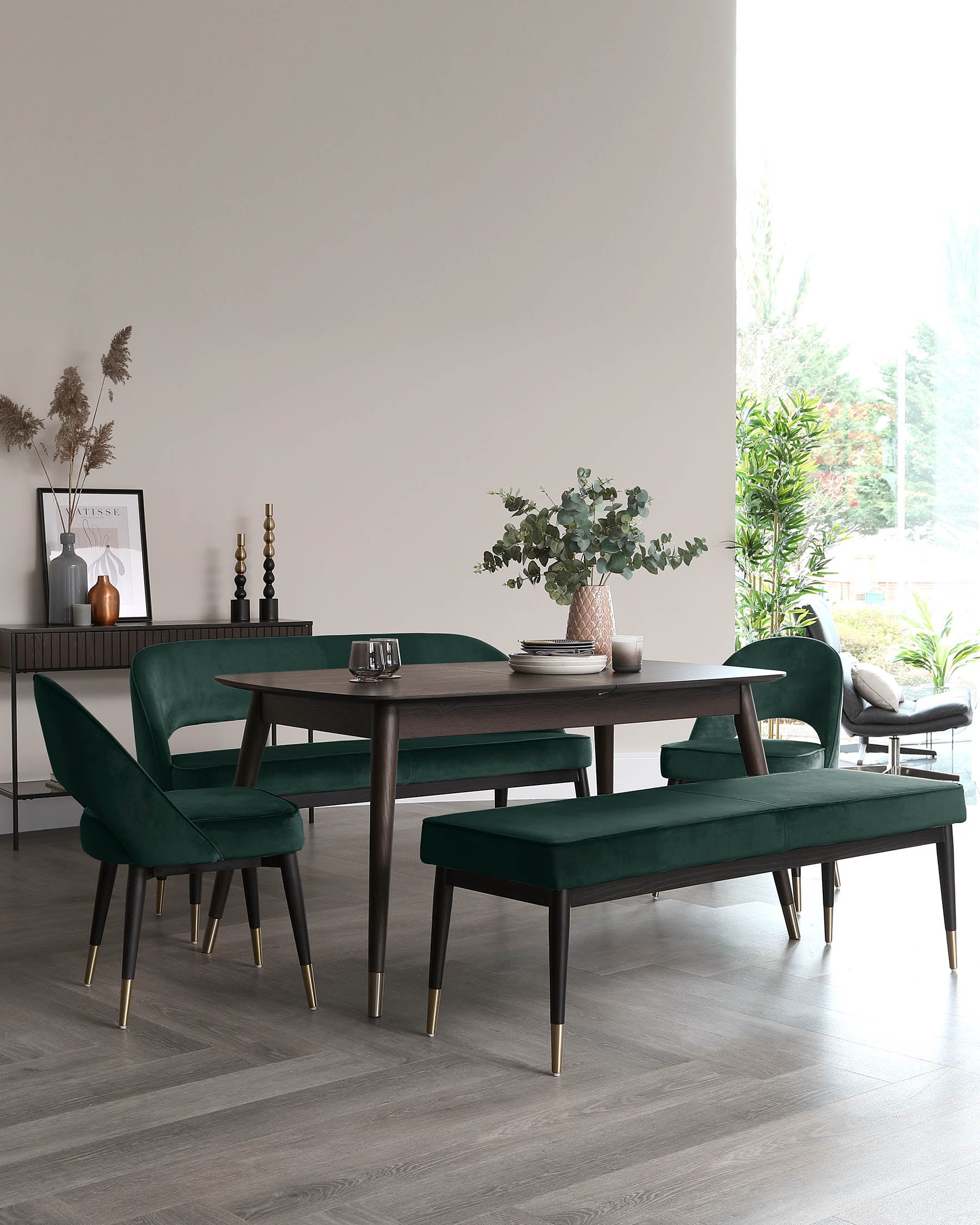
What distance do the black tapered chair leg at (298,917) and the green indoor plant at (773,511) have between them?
4087 millimetres

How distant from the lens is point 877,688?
19.9ft

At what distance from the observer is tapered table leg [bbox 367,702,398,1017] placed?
3.12 meters

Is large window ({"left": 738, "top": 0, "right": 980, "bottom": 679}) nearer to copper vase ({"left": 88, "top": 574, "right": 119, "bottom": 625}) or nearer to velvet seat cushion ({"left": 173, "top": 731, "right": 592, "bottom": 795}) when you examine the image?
velvet seat cushion ({"left": 173, "top": 731, "right": 592, "bottom": 795})

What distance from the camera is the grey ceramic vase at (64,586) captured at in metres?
5.24

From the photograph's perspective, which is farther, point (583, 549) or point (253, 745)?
point (583, 549)

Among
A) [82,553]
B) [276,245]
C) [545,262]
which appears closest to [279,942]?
[82,553]

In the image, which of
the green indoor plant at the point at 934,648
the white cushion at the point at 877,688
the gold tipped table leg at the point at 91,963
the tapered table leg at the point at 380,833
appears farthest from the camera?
the green indoor plant at the point at 934,648

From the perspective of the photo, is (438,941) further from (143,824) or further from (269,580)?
(269,580)

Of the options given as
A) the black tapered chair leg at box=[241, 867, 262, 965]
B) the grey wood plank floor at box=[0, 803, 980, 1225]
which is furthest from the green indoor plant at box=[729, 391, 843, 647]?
the black tapered chair leg at box=[241, 867, 262, 965]

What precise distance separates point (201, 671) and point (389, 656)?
106cm

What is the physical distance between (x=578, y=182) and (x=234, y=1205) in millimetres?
5081

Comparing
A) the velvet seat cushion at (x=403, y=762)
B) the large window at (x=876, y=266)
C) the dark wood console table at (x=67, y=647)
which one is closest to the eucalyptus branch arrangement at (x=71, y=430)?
the dark wood console table at (x=67, y=647)

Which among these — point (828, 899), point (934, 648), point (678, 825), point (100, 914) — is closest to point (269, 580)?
point (100, 914)

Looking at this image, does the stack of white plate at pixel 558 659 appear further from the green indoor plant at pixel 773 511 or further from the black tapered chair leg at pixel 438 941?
the green indoor plant at pixel 773 511
